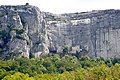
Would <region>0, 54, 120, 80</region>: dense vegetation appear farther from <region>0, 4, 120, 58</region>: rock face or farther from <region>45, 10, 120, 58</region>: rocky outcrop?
<region>45, 10, 120, 58</region>: rocky outcrop

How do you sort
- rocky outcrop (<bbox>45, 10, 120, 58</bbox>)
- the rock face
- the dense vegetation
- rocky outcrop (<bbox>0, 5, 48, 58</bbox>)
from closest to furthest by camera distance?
1. the dense vegetation
2. rocky outcrop (<bbox>0, 5, 48, 58</bbox>)
3. the rock face
4. rocky outcrop (<bbox>45, 10, 120, 58</bbox>)

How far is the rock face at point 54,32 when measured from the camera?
3511 inches

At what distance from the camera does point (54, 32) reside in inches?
3760

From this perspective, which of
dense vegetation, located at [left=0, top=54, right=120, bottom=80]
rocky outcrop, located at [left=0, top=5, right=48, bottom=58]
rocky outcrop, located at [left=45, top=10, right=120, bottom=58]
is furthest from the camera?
rocky outcrop, located at [left=45, top=10, right=120, bottom=58]

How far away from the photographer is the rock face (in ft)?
293

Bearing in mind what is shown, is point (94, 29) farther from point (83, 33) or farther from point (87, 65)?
point (87, 65)

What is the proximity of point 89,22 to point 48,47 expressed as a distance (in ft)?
32.0

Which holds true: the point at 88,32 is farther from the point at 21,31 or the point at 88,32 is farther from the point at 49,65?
the point at 49,65

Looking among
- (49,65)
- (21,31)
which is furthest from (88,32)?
(49,65)

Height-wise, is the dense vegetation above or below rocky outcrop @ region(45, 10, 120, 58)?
below

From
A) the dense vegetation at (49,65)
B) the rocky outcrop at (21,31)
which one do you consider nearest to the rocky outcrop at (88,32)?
the rocky outcrop at (21,31)

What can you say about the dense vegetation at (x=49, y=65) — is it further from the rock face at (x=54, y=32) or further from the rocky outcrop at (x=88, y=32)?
the rocky outcrop at (x=88, y=32)

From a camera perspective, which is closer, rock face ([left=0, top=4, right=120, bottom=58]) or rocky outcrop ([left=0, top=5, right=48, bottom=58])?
rocky outcrop ([left=0, top=5, right=48, bottom=58])

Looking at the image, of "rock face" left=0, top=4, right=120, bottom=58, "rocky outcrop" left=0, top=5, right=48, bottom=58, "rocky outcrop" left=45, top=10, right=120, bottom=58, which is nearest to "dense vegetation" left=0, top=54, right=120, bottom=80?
"rocky outcrop" left=0, top=5, right=48, bottom=58
